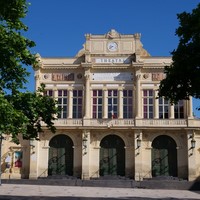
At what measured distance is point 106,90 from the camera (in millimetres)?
38750

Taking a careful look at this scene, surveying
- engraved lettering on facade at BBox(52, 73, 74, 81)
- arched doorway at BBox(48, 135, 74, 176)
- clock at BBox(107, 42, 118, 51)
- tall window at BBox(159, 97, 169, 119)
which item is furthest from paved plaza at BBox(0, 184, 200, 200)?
clock at BBox(107, 42, 118, 51)

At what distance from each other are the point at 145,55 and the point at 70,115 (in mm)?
10138

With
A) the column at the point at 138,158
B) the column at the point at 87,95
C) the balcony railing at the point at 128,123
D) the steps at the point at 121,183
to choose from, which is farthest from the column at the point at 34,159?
the column at the point at 138,158

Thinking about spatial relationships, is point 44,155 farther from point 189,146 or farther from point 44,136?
point 189,146

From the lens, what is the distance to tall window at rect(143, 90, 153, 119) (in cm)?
3825

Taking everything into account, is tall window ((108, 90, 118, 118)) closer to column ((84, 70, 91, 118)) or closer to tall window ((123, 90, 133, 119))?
tall window ((123, 90, 133, 119))

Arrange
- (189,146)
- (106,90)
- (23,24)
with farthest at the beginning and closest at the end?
(106,90), (189,146), (23,24)

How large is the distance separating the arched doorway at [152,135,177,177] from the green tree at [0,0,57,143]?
2150 centimetres

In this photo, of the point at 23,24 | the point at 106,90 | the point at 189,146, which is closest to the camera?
the point at 23,24

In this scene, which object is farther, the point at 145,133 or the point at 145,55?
the point at 145,55

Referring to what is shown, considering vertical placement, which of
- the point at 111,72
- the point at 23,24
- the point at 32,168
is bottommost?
the point at 32,168

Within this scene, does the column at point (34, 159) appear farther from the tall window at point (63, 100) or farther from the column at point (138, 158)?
the column at point (138, 158)

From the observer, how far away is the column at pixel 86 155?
3638cm

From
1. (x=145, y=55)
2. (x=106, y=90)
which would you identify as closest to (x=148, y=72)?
(x=145, y=55)
